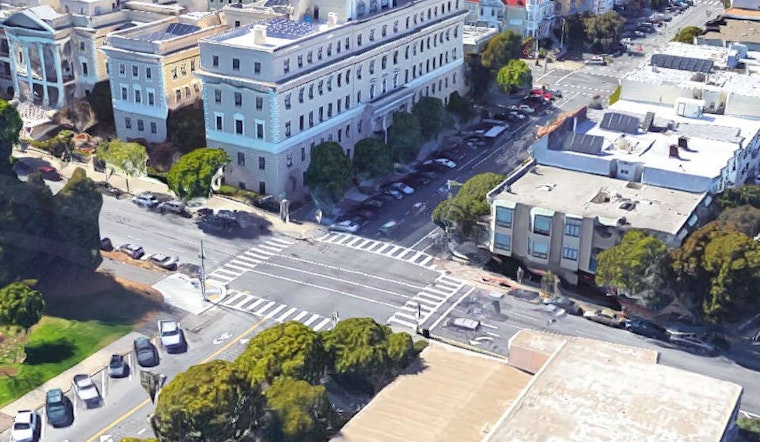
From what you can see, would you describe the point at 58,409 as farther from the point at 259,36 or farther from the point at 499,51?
the point at 499,51

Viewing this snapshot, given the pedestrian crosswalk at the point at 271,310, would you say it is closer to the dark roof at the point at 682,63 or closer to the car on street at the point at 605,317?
the car on street at the point at 605,317

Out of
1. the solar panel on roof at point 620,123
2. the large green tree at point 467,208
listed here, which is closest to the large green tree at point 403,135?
the large green tree at point 467,208

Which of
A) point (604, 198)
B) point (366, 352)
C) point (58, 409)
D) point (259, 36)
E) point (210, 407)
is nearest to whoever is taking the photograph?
point (210, 407)

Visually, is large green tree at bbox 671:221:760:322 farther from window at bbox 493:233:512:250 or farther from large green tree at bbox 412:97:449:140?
large green tree at bbox 412:97:449:140

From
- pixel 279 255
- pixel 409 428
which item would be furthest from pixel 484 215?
pixel 409 428

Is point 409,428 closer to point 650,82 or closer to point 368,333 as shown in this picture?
point 368,333

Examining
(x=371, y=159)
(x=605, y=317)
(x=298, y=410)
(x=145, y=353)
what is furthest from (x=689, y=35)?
(x=298, y=410)

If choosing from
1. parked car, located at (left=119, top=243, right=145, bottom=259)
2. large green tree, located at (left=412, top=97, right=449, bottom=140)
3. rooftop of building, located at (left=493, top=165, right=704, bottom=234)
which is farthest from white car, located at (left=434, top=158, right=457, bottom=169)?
parked car, located at (left=119, top=243, right=145, bottom=259)
